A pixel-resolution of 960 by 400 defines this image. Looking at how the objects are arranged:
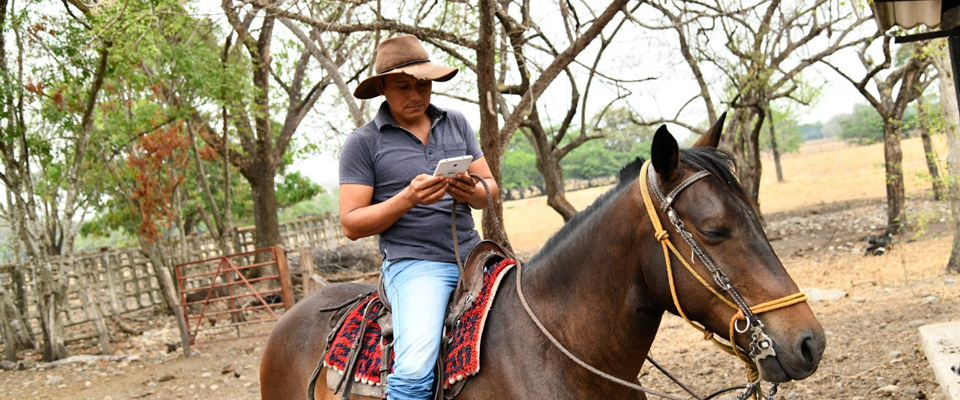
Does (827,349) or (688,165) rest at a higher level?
(688,165)

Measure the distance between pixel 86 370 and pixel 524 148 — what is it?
217 feet

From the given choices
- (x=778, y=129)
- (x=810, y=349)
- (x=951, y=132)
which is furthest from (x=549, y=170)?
(x=778, y=129)

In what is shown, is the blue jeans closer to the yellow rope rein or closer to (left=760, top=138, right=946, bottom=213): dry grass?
the yellow rope rein

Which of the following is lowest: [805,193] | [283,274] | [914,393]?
[805,193]

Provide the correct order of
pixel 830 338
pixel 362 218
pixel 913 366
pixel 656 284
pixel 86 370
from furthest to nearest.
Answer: pixel 86 370 < pixel 830 338 < pixel 913 366 < pixel 362 218 < pixel 656 284

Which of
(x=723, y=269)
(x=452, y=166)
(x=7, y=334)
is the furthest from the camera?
(x=7, y=334)

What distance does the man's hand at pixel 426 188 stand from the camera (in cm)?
257

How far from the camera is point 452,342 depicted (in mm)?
2689

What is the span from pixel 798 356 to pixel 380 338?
1.72 m

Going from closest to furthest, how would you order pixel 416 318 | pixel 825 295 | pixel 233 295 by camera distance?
1. pixel 416 318
2. pixel 825 295
3. pixel 233 295

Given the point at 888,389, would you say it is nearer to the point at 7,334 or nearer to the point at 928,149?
the point at 928,149

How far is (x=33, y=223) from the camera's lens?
34.7ft

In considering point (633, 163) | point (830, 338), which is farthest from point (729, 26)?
point (633, 163)

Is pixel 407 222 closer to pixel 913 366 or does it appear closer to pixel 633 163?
pixel 633 163
